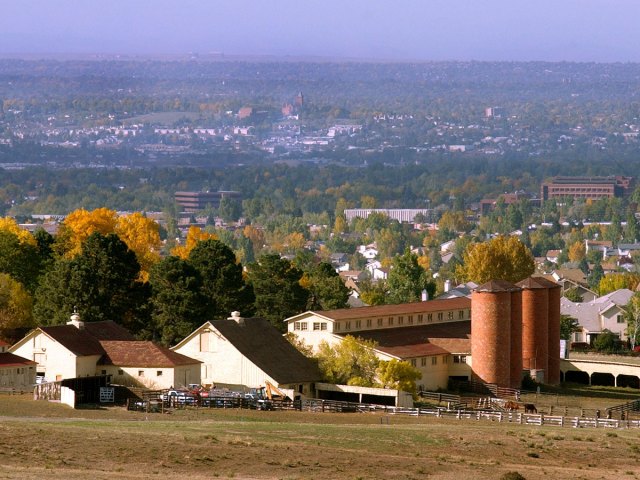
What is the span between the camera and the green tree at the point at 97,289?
300 feet

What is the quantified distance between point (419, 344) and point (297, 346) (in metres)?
5.88

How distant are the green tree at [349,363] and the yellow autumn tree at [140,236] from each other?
3265 centimetres

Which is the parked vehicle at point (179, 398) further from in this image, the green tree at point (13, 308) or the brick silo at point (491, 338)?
the green tree at point (13, 308)

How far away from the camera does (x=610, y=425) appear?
A: 240 ft

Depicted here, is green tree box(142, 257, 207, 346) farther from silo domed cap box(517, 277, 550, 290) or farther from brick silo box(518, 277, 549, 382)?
silo domed cap box(517, 277, 550, 290)

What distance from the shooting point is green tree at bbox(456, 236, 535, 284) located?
14700 cm

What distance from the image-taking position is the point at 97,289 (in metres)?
92.2

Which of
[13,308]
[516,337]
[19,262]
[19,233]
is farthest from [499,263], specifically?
[13,308]

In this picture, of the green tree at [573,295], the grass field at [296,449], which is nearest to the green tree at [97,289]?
the grass field at [296,449]

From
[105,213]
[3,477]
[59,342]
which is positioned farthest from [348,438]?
[105,213]

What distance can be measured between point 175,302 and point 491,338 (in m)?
14.7

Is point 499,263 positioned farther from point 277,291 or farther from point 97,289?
point 97,289

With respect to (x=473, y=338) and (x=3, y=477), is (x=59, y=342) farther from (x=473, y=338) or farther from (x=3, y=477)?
(x=3, y=477)

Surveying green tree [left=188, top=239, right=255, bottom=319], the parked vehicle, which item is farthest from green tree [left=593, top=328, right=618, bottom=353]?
the parked vehicle
